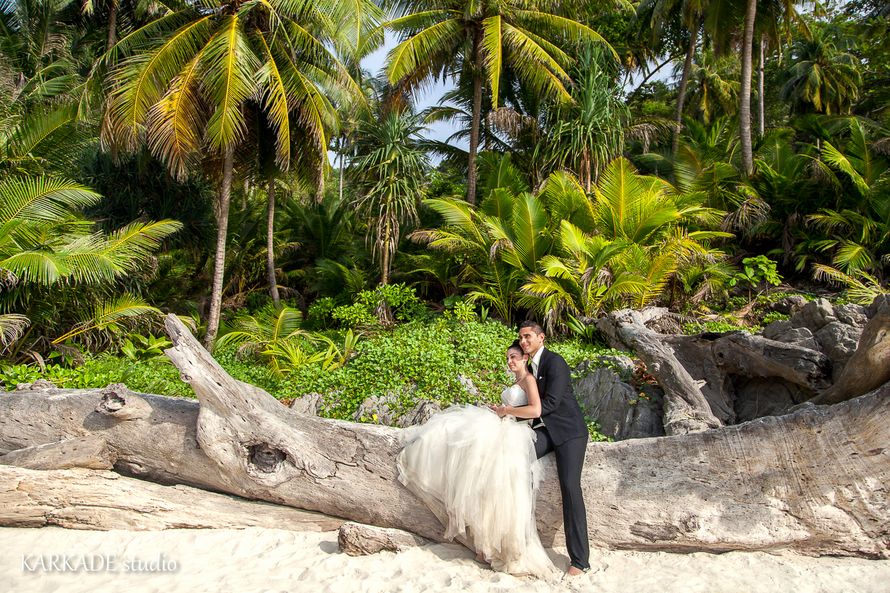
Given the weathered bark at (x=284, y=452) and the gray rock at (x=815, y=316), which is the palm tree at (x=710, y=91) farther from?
the weathered bark at (x=284, y=452)

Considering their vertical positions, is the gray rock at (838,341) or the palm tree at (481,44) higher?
the palm tree at (481,44)

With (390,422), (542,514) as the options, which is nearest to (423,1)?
(390,422)

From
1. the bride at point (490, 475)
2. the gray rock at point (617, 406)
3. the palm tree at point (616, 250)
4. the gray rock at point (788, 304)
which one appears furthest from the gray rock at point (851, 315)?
the bride at point (490, 475)

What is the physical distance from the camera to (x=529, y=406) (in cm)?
414

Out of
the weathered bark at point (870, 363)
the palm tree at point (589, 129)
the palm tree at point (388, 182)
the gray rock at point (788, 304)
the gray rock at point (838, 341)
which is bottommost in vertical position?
the weathered bark at point (870, 363)

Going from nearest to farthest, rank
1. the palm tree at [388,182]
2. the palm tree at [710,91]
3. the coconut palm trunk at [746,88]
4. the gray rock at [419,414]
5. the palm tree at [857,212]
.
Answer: the gray rock at [419,414] < the palm tree at [857,212] < the palm tree at [388,182] < the coconut palm trunk at [746,88] < the palm tree at [710,91]

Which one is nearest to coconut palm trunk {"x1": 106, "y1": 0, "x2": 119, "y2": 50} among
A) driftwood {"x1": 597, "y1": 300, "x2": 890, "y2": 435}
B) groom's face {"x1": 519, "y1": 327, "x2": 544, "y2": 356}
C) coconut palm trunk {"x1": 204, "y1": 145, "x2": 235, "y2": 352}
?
coconut palm trunk {"x1": 204, "y1": 145, "x2": 235, "y2": 352}

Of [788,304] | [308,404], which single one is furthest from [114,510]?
[788,304]

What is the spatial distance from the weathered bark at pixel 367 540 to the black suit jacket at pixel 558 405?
4.39 ft

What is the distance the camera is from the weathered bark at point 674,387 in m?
5.61

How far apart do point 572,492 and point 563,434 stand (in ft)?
1.25

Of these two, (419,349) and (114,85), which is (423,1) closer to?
(114,85)

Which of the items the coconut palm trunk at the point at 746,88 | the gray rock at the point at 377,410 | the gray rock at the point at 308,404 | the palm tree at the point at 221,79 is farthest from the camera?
the coconut palm trunk at the point at 746,88

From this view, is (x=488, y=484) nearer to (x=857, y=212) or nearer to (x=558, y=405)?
(x=558, y=405)
